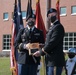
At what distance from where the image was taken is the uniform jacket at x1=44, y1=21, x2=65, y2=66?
6.66 m

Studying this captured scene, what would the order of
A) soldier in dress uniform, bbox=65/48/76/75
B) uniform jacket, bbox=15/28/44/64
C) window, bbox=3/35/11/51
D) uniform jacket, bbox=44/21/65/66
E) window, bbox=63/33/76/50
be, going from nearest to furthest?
uniform jacket, bbox=44/21/65/66 → uniform jacket, bbox=15/28/44/64 → soldier in dress uniform, bbox=65/48/76/75 → window, bbox=63/33/76/50 → window, bbox=3/35/11/51

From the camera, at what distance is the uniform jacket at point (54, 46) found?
666cm

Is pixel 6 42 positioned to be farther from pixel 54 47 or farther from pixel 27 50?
pixel 54 47

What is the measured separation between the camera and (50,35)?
6703mm

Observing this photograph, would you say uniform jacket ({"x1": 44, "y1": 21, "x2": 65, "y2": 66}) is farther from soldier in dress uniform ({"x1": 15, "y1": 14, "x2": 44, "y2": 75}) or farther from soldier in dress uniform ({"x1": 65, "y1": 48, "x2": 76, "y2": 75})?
soldier in dress uniform ({"x1": 65, "y1": 48, "x2": 76, "y2": 75})

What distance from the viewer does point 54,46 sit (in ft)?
21.9

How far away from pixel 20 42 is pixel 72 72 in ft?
4.86

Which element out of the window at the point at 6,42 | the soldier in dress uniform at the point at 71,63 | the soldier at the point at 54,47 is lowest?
the window at the point at 6,42

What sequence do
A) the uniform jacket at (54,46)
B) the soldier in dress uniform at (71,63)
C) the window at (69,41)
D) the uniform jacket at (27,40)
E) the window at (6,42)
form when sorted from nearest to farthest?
the uniform jacket at (54,46)
the uniform jacket at (27,40)
the soldier in dress uniform at (71,63)
the window at (69,41)
the window at (6,42)

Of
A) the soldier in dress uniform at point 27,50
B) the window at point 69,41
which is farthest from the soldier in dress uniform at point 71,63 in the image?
the window at point 69,41

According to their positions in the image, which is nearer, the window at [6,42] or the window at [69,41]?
the window at [69,41]

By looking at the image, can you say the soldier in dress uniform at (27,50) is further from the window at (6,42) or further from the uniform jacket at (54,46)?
the window at (6,42)

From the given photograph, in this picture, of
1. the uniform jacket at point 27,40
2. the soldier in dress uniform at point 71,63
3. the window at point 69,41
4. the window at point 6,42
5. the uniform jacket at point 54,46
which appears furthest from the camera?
the window at point 6,42

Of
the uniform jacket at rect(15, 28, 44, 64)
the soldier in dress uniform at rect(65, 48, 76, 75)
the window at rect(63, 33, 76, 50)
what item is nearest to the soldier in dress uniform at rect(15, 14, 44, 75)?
the uniform jacket at rect(15, 28, 44, 64)
